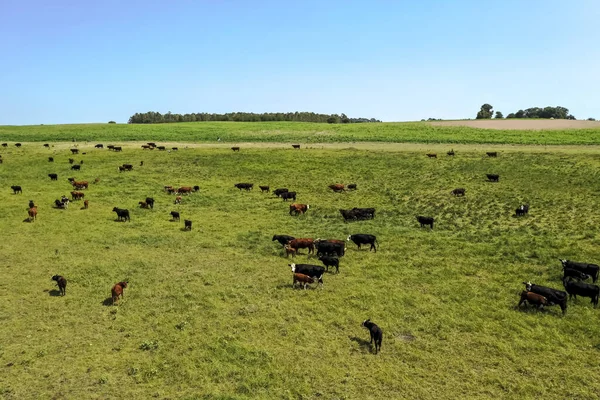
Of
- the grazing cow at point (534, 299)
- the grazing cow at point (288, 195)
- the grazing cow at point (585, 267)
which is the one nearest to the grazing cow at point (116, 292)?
the grazing cow at point (534, 299)

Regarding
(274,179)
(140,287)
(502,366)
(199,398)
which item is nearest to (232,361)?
(199,398)

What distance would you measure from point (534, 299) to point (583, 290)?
2477 millimetres

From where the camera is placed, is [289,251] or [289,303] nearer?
[289,303]

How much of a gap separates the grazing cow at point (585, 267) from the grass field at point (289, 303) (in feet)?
2.83

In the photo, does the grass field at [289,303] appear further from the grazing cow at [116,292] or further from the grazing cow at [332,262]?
the grazing cow at [332,262]

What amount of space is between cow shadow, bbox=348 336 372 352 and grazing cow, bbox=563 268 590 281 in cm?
1071

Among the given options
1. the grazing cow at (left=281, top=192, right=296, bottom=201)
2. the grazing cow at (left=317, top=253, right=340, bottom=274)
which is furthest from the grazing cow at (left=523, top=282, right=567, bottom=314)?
the grazing cow at (left=281, top=192, right=296, bottom=201)

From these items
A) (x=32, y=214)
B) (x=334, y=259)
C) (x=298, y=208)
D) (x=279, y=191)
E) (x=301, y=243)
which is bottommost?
(x=334, y=259)

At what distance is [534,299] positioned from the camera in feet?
51.6

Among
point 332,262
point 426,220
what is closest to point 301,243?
point 332,262

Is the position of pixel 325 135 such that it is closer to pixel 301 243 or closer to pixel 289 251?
pixel 301 243

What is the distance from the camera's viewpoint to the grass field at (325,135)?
6950cm

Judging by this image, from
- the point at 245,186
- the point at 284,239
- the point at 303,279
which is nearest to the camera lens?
the point at 303,279

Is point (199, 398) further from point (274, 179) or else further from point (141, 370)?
point (274, 179)
